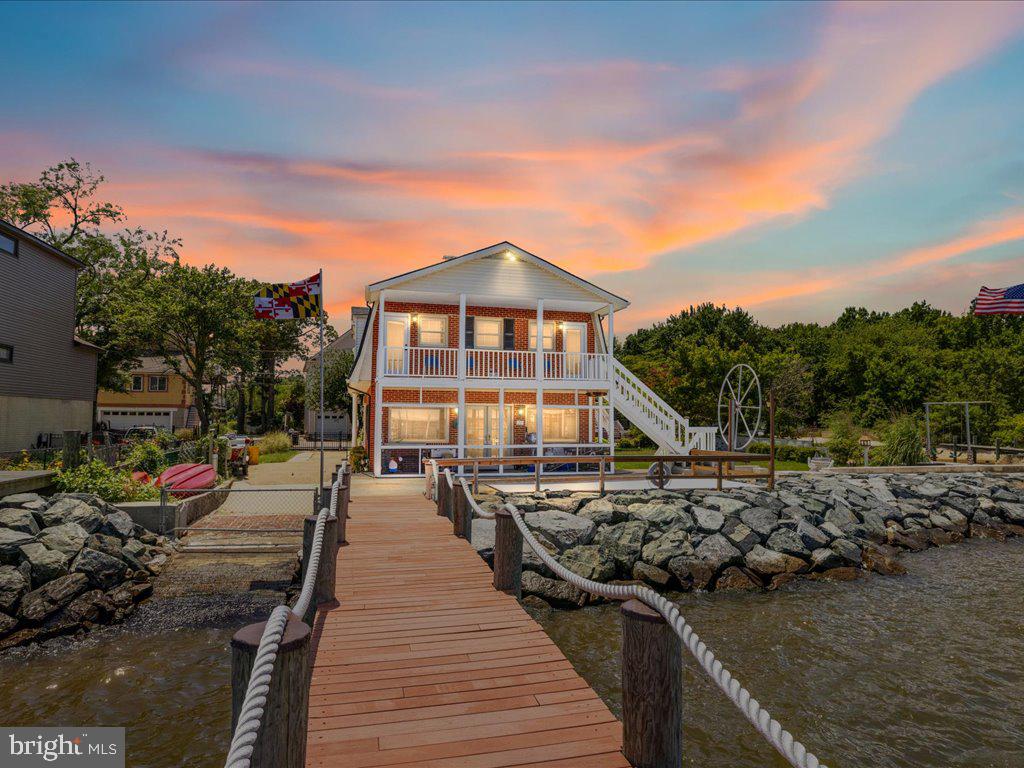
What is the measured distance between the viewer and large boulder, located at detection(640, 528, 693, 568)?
12.7 m

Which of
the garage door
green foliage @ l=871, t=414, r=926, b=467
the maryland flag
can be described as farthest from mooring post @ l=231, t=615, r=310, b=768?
the garage door

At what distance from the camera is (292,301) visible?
53.4 ft

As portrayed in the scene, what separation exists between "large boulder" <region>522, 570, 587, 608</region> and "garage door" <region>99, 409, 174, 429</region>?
4857 cm

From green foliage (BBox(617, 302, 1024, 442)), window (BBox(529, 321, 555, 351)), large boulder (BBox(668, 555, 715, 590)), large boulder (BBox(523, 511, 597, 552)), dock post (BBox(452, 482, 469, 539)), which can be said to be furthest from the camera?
green foliage (BBox(617, 302, 1024, 442))

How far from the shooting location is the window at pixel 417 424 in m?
21.7

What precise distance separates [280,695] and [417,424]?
1912 cm

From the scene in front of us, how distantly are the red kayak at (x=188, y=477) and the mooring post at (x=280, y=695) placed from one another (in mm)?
15235

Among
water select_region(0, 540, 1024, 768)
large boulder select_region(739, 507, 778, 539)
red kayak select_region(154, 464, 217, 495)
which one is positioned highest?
red kayak select_region(154, 464, 217, 495)

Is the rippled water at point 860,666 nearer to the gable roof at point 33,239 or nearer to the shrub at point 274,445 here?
the gable roof at point 33,239

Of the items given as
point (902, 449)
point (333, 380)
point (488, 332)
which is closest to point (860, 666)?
point (488, 332)

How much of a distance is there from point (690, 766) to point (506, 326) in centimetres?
1763

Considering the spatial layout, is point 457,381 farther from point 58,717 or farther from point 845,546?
point 58,717

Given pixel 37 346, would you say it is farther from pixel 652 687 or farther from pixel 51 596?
pixel 652 687

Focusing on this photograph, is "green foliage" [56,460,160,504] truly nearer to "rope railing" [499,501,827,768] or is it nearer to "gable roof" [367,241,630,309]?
"gable roof" [367,241,630,309]
